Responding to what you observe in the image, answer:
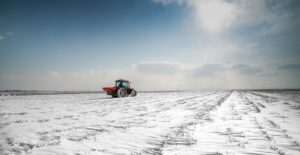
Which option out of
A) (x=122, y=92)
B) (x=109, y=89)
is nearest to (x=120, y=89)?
(x=122, y=92)

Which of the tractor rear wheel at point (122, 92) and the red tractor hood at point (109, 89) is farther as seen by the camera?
the tractor rear wheel at point (122, 92)

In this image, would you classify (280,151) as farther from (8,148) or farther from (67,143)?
(8,148)

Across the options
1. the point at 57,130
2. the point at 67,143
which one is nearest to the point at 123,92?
the point at 57,130

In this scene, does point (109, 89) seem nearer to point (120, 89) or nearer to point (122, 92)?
point (120, 89)

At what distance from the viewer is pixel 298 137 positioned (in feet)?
16.4

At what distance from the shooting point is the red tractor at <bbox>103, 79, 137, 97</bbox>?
21344mm

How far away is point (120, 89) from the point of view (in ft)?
70.9

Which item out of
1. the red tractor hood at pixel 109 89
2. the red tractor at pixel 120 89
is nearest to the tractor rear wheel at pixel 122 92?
the red tractor at pixel 120 89

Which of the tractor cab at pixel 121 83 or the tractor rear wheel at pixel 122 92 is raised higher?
the tractor cab at pixel 121 83

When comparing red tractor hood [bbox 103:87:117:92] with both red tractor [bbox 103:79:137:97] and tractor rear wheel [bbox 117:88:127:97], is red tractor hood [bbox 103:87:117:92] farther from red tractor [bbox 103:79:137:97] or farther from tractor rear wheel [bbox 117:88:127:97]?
tractor rear wheel [bbox 117:88:127:97]

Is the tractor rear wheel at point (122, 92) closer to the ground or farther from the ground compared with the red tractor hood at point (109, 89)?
closer to the ground

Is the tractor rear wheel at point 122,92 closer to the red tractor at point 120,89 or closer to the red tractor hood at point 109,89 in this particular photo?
Answer: the red tractor at point 120,89

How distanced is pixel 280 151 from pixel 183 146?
1.79m

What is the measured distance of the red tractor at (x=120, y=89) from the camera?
21344mm
